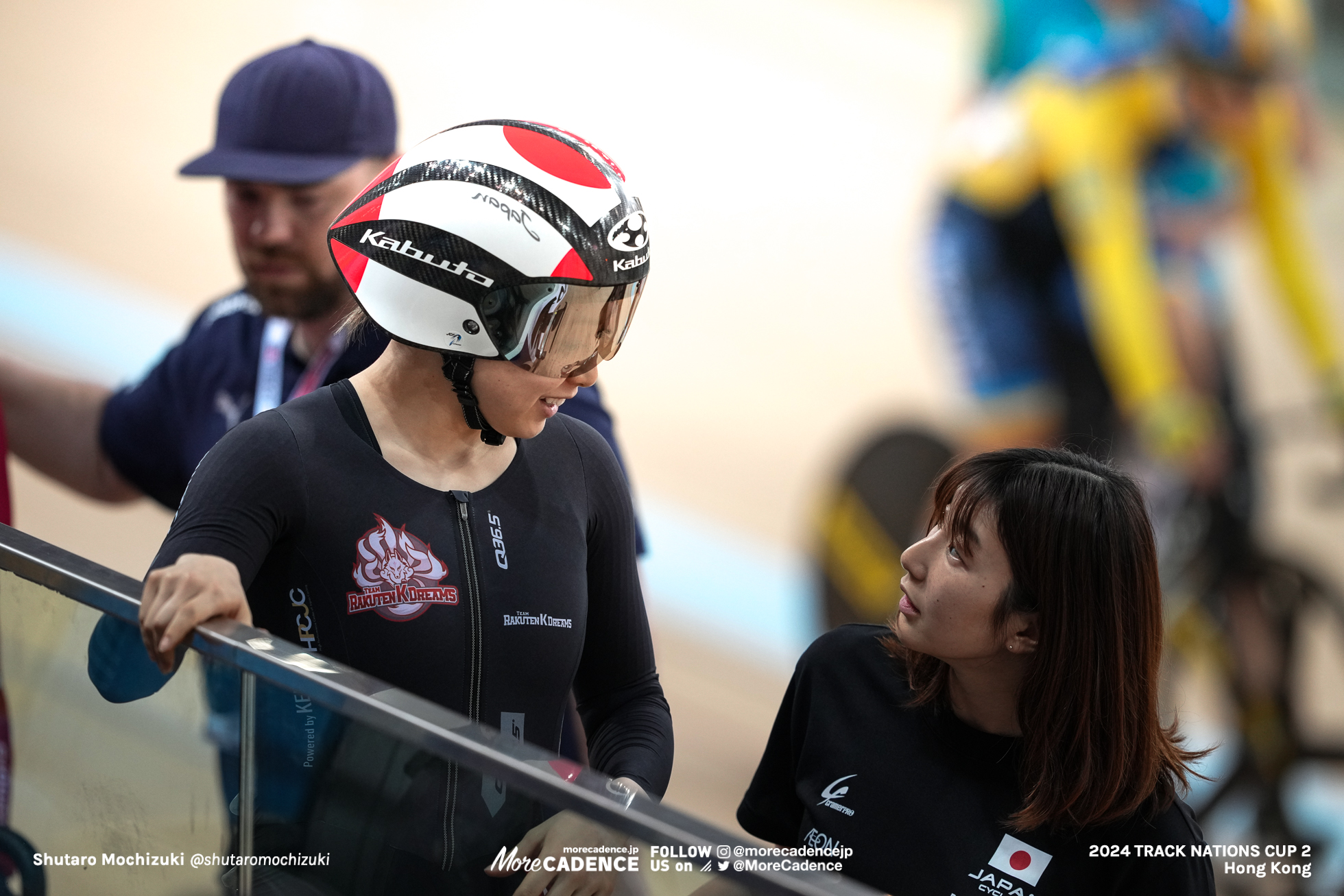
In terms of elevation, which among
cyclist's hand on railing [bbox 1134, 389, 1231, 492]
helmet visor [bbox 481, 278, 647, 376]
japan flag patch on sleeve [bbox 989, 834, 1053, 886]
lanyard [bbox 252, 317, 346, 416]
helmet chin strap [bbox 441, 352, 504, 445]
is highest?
helmet visor [bbox 481, 278, 647, 376]

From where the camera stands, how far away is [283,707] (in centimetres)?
118

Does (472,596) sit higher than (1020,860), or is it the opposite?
(472,596)

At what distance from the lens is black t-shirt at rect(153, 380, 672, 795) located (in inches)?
51.4

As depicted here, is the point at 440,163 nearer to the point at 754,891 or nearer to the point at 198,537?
the point at 198,537

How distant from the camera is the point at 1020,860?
1.36 meters

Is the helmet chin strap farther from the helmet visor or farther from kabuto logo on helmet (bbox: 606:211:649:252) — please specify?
kabuto logo on helmet (bbox: 606:211:649:252)

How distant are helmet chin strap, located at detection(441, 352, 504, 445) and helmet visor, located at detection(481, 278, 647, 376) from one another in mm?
41

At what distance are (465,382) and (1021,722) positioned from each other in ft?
2.11

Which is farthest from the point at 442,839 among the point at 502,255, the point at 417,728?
the point at 502,255

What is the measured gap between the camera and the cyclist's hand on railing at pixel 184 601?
1191 mm

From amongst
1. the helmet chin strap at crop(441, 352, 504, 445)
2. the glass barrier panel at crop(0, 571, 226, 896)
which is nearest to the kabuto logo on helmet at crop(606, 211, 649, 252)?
the helmet chin strap at crop(441, 352, 504, 445)

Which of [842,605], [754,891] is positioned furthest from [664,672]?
[754,891]

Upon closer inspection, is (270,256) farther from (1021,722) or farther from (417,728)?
(1021,722)

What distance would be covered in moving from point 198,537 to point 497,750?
37 cm
